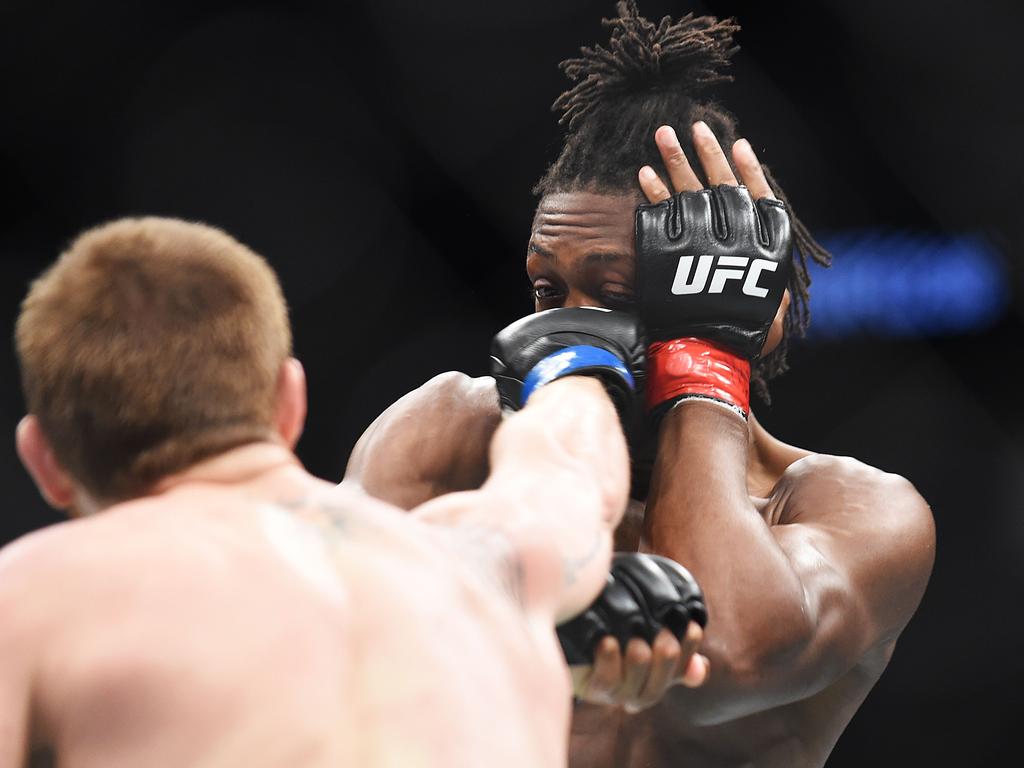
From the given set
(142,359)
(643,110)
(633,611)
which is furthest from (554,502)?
(643,110)

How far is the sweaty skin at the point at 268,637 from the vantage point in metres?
0.96

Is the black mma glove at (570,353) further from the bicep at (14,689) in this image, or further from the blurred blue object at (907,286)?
the blurred blue object at (907,286)

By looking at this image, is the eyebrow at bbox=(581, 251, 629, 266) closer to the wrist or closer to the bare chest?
the wrist

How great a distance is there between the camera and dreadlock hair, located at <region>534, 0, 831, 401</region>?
227 cm

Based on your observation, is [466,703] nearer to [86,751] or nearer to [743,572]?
[86,751]

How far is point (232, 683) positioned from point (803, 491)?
1.33m

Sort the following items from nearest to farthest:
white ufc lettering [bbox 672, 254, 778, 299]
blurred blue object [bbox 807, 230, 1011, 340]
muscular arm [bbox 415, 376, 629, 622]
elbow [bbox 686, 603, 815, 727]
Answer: muscular arm [bbox 415, 376, 629, 622], elbow [bbox 686, 603, 815, 727], white ufc lettering [bbox 672, 254, 778, 299], blurred blue object [bbox 807, 230, 1011, 340]

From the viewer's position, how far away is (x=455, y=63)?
12.3 feet

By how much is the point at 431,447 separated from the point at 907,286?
1.80m

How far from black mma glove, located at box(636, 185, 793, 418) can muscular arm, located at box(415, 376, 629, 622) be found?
53 cm

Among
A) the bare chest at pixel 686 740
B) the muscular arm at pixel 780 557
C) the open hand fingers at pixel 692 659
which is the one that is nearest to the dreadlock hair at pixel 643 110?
the muscular arm at pixel 780 557

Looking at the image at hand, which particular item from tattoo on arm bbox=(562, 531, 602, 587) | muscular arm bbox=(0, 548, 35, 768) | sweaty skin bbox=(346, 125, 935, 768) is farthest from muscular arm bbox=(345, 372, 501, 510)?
muscular arm bbox=(0, 548, 35, 768)

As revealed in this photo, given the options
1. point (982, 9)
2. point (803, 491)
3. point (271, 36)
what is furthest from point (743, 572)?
point (271, 36)

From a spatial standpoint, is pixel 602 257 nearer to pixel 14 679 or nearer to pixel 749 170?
pixel 749 170
